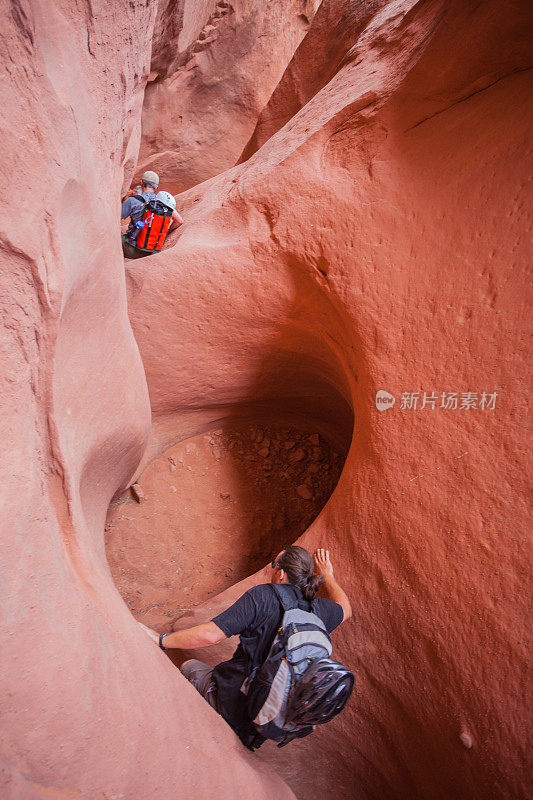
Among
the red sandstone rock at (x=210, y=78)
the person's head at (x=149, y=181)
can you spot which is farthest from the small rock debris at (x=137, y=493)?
the red sandstone rock at (x=210, y=78)

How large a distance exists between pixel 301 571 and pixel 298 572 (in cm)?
1

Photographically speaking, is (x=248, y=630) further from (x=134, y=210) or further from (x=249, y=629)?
(x=134, y=210)

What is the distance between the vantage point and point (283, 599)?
1.63 metres

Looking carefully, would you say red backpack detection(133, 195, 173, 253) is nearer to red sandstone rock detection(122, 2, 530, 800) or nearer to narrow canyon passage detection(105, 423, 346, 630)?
red sandstone rock detection(122, 2, 530, 800)

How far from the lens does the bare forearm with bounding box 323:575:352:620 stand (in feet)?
6.20

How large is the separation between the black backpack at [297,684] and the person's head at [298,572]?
18cm

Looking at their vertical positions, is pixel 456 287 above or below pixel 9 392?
above

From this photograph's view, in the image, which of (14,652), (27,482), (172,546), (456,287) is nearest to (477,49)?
(456,287)

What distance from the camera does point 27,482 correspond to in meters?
1.03

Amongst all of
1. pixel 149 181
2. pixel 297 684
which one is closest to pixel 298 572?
pixel 297 684

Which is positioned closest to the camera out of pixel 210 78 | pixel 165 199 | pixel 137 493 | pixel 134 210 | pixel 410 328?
pixel 410 328

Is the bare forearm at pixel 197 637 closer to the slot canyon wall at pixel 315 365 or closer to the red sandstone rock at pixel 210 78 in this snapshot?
the slot canyon wall at pixel 315 365

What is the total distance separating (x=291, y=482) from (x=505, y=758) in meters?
1.94

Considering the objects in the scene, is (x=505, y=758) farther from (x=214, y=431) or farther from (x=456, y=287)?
(x=214, y=431)
